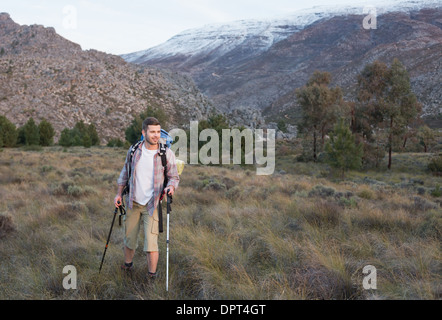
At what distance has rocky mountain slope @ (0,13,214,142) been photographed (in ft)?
175

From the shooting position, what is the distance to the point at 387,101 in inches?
1035

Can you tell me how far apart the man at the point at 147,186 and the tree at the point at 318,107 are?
94.1 ft

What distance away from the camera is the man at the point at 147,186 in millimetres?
3494

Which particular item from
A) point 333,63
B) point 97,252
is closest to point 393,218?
point 97,252

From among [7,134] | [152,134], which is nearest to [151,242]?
[152,134]

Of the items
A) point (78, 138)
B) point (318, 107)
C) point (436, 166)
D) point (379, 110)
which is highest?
point (318, 107)

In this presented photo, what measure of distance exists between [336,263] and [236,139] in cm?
2646

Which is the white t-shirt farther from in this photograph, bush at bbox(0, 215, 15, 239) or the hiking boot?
bush at bbox(0, 215, 15, 239)

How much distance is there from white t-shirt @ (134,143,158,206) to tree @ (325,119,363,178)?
61.8 feet

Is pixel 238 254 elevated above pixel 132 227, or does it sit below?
below

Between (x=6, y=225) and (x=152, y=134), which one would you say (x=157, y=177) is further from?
(x=6, y=225)

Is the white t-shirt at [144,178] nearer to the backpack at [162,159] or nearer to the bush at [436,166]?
the backpack at [162,159]

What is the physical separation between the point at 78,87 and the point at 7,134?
1245 inches

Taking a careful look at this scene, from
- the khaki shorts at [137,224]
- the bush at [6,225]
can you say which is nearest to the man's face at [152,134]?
the khaki shorts at [137,224]
